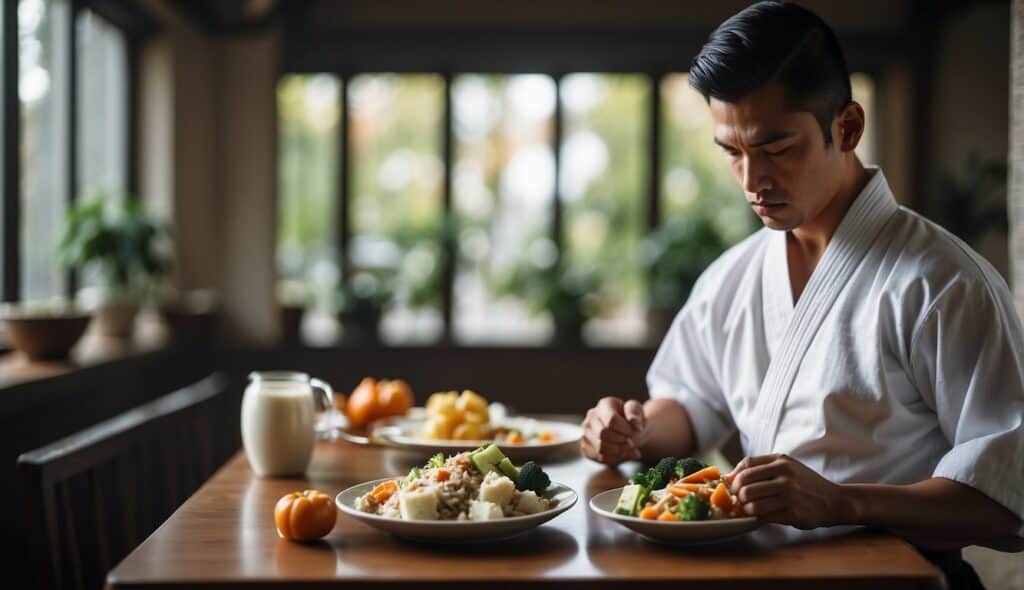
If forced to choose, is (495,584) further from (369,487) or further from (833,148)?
(833,148)

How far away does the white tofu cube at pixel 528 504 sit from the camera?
1365 millimetres

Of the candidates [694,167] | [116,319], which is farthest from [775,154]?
[694,167]

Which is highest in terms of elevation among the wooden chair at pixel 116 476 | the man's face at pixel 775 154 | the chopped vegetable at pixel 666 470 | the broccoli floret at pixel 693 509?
the man's face at pixel 775 154

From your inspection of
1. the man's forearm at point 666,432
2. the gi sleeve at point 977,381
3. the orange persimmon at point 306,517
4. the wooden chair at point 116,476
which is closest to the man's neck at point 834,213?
the gi sleeve at point 977,381

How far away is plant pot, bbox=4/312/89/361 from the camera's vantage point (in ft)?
9.36

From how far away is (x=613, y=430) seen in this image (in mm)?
1713

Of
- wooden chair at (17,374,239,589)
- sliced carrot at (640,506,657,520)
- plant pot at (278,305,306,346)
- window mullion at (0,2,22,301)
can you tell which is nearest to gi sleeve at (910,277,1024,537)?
sliced carrot at (640,506,657,520)

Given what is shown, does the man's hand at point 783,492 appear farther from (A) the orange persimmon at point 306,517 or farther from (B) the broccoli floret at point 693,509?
(A) the orange persimmon at point 306,517

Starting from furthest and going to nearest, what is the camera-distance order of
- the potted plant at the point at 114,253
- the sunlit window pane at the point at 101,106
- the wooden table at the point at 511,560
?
the sunlit window pane at the point at 101,106 < the potted plant at the point at 114,253 < the wooden table at the point at 511,560

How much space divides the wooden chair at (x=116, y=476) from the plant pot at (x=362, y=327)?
1852mm

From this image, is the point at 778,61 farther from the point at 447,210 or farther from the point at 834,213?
the point at 447,210

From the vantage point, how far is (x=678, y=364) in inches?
77.6

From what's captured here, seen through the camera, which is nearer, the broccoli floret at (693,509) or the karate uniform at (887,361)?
the broccoli floret at (693,509)

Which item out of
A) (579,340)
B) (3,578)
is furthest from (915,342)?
(579,340)
